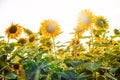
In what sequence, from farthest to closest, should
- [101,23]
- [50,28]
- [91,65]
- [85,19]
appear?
[50,28]
[101,23]
[85,19]
[91,65]

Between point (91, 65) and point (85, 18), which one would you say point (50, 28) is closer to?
point (85, 18)

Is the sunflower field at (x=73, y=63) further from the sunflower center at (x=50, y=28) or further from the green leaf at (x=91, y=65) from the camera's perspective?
the sunflower center at (x=50, y=28)

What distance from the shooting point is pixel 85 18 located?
10.1ft

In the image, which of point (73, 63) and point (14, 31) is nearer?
point (73, 63)

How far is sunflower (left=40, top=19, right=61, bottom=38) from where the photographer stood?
11.8 ft

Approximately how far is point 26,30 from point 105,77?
226cm

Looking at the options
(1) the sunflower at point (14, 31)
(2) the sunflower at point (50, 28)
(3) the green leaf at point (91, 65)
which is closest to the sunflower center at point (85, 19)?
(2) the sunflower at point (50, 28)

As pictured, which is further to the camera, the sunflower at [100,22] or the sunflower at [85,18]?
the sunflower at [100,22]

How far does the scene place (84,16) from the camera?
3.05m

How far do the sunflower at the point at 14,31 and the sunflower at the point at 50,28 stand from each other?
3.25 ft

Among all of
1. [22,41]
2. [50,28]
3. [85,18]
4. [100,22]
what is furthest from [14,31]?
[85,18]

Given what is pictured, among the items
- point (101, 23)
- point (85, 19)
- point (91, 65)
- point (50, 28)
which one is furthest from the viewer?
point (50, 28)

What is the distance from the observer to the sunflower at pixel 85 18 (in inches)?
116

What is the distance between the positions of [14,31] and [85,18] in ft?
5.98
